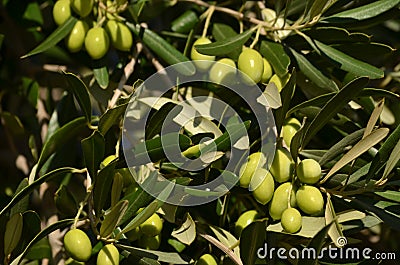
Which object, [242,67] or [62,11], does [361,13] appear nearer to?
[242,67]

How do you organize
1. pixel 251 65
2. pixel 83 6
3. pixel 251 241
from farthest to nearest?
pixel 83 6, pixel 251 65, pixel 251 241

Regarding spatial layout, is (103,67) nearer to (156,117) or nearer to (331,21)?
(156,117)

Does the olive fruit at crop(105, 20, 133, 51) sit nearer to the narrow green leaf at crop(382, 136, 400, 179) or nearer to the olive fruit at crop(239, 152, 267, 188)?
the olive fruit at crop(239, 152, 267, 188)

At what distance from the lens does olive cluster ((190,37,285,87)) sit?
970 mm

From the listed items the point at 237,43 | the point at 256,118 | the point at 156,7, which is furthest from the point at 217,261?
the point at 156,7

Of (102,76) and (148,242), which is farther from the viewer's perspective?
(102,76)

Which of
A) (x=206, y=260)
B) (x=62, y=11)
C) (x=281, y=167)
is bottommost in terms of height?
(x=206, y=260)

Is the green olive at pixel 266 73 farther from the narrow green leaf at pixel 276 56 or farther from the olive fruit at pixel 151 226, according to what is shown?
the olive fruit at pixel 151 226

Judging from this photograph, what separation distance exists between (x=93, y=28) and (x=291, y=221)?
0.43 m

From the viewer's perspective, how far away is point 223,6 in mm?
1191

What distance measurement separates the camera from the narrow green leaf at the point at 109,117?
0.90m

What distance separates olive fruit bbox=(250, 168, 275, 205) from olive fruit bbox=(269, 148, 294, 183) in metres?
0.02

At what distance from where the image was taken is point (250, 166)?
912 millimetres

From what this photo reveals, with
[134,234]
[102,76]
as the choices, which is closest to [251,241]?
[134,234]
